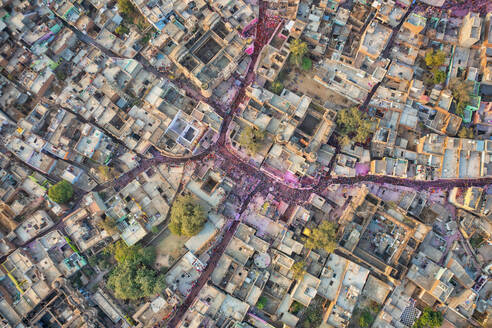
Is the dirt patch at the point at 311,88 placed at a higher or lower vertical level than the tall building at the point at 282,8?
lower

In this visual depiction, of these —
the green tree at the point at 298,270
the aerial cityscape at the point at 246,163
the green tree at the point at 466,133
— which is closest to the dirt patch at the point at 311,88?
the aerial cityscape at the point at 246,163

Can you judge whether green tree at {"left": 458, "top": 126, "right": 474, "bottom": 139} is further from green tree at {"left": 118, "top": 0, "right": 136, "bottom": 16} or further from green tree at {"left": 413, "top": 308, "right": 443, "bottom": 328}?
green tree at {"left": 118, "top": 0, "right": 136, "bottom": 16}

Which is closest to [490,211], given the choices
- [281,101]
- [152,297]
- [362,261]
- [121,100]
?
[362,261]

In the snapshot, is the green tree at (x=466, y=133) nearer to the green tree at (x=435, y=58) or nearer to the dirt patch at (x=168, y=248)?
the green tree at (x=435, y=58)

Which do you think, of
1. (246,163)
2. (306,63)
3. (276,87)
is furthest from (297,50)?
(246,163)

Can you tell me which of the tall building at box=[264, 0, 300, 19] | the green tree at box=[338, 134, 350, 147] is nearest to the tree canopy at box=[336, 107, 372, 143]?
the green tree at box=[338, 134, 350, 147]
